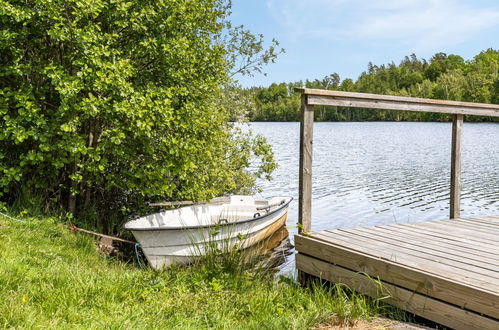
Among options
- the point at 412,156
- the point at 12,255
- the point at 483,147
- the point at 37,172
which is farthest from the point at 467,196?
the point at 483,147

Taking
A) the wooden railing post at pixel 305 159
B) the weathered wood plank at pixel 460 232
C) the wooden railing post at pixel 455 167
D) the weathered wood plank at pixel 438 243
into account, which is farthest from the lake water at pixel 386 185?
the wooden railing post at pixel 305 159

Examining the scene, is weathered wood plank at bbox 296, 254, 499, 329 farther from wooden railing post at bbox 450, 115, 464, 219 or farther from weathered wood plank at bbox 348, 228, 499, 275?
wooden railing post at bbox 450, 115, 464, 219

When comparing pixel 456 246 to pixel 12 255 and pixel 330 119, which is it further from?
pixel 330 119

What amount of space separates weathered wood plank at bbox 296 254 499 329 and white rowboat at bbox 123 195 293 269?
1.18 metres

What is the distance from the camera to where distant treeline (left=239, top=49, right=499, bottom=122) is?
86.0m

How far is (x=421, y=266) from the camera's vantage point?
12.4 feet

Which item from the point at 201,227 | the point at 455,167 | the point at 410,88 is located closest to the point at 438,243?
the point at 455,167

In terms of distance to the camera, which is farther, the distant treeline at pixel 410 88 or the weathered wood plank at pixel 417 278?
the distant treeline at pixel 410 88

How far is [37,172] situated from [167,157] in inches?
89.1

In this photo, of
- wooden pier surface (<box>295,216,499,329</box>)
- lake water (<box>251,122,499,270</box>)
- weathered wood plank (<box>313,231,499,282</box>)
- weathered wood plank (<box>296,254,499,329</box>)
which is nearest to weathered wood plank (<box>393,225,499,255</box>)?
wooden pier surface (<box>295,216,499,329</box>)

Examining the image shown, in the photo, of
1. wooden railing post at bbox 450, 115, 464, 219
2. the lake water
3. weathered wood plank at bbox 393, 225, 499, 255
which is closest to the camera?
weathered wood plank at bbox 393, 225, 499, 255

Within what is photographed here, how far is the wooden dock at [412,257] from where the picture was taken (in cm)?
339

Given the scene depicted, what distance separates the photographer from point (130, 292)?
4.02 meters

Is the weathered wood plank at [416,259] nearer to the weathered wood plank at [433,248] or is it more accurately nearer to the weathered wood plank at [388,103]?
the weathered wood plank at [433,248]
